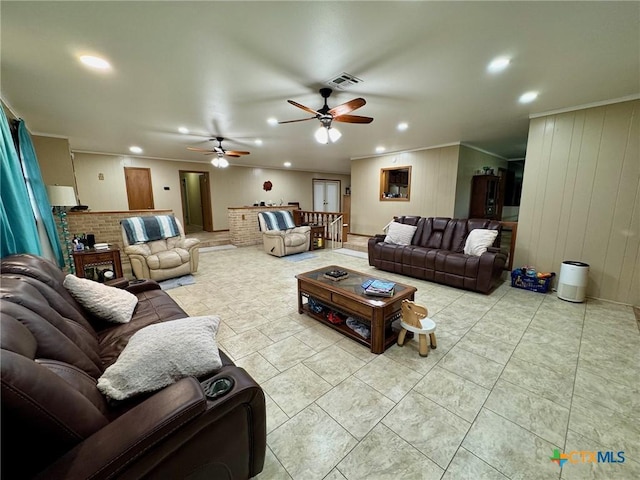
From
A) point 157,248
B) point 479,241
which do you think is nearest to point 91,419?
point 157,248

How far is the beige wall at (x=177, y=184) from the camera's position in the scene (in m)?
6.20

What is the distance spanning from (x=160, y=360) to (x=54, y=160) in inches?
217

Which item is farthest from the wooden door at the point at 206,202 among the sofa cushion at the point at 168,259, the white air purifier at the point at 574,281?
the white air purifier at the point at 574,281

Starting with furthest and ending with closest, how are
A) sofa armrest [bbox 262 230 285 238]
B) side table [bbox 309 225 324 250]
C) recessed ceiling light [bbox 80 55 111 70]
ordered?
side table [bbox 309 225 324 250] → sofa armrest [bbox 262 230 285 238] → recessed ceiling light [bbox 80 55 111 70]

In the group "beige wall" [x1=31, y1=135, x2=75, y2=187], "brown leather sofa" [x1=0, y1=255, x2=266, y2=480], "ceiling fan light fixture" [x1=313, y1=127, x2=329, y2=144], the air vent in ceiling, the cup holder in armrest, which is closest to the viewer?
"brown leather sofa" [x1=0, y1=255, x2=266, y2=480]

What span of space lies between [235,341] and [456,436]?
6.10 feet

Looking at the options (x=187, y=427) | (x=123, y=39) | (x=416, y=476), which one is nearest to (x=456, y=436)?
(x=416, y=476)

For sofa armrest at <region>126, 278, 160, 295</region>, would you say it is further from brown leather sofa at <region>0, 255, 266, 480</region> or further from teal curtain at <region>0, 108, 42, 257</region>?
brown leather sofa at <region>0, 255, 266, 480</region>

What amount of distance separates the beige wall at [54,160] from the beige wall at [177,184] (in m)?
1.90

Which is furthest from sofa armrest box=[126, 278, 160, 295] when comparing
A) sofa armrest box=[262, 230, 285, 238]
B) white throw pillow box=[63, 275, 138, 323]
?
sofa armrest box=[262, 230, 285, 238]

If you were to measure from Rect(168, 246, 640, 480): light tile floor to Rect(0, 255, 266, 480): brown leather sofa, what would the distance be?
50 centimetres

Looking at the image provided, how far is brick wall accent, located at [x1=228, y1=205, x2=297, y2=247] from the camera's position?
259 inches

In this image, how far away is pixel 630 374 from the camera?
1.93 meters

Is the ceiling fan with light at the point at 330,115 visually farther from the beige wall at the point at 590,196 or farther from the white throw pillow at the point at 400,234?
the beige wall at the point at 590,196
